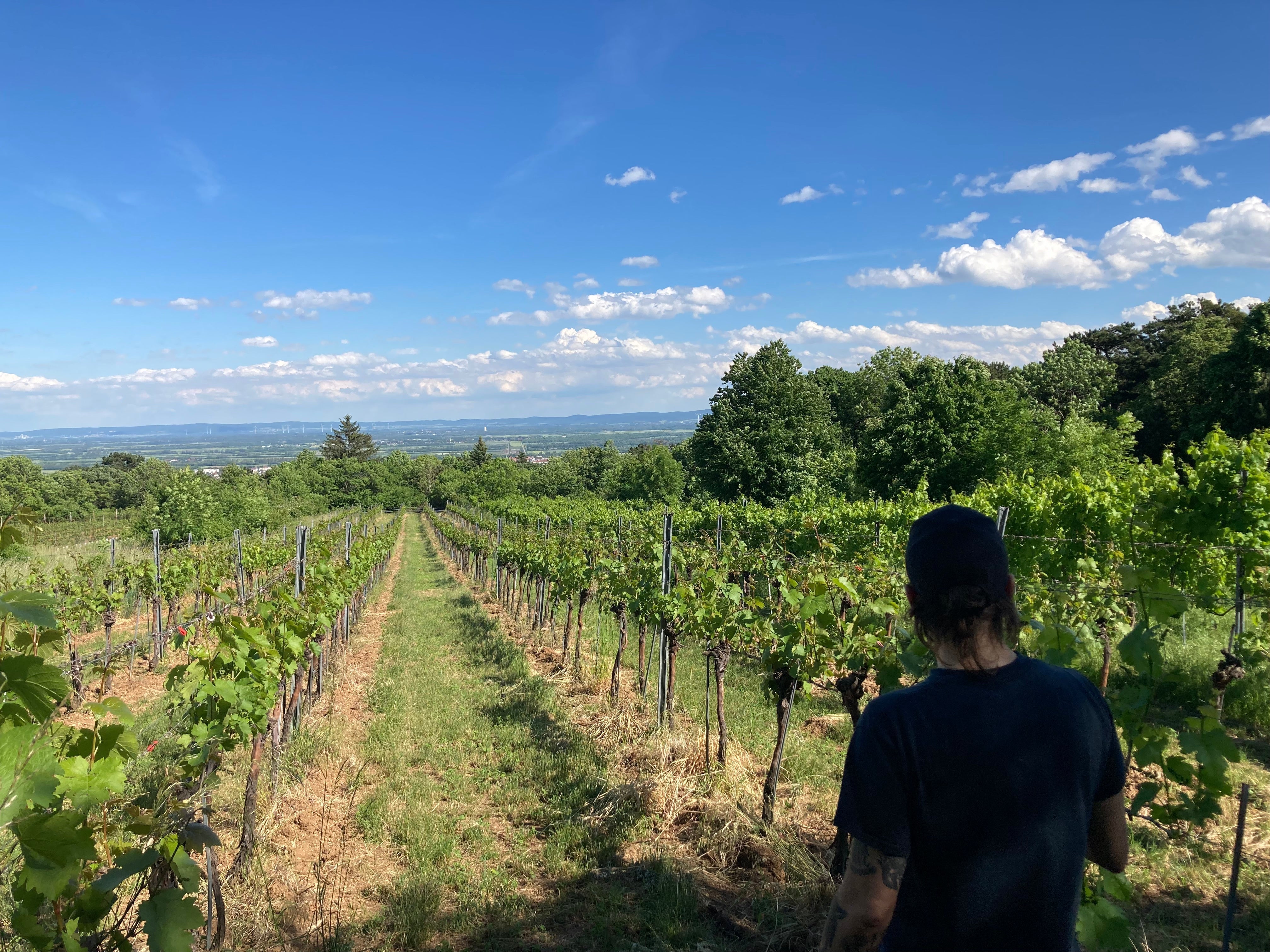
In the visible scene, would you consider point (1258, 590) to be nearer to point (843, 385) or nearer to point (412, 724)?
point (412, 724)

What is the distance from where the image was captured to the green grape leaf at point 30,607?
1669 mm

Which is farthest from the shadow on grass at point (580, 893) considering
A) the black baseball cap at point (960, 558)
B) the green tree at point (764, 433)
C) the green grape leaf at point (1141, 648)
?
the green tree at point (764, 433)

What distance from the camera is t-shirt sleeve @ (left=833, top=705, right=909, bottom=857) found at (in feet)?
4.44

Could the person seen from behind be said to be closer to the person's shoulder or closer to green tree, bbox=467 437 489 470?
the person's shoulder

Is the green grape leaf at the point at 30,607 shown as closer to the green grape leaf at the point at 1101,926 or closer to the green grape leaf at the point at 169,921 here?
the green grape leaf at the point at 169,921

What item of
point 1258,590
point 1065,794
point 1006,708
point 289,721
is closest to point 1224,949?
point 1065,794

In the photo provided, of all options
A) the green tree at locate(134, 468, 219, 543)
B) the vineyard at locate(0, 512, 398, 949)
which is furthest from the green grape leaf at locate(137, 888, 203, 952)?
the green tree at locate(134, 468, 219, 543)

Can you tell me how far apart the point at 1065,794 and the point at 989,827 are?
0.19 metres

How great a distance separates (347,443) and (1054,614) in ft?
347

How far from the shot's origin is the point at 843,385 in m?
52.9

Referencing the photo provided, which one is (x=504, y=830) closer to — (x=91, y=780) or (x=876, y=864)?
(x=91, y=780)

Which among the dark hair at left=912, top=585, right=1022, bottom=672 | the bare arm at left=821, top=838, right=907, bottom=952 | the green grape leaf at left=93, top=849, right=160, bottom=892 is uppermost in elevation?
the dark hair at left=912, top=585, right=1022, bottom=672

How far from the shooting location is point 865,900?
1.42 meters

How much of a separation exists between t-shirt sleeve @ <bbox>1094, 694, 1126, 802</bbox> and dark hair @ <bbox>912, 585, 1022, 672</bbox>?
0.89ft
